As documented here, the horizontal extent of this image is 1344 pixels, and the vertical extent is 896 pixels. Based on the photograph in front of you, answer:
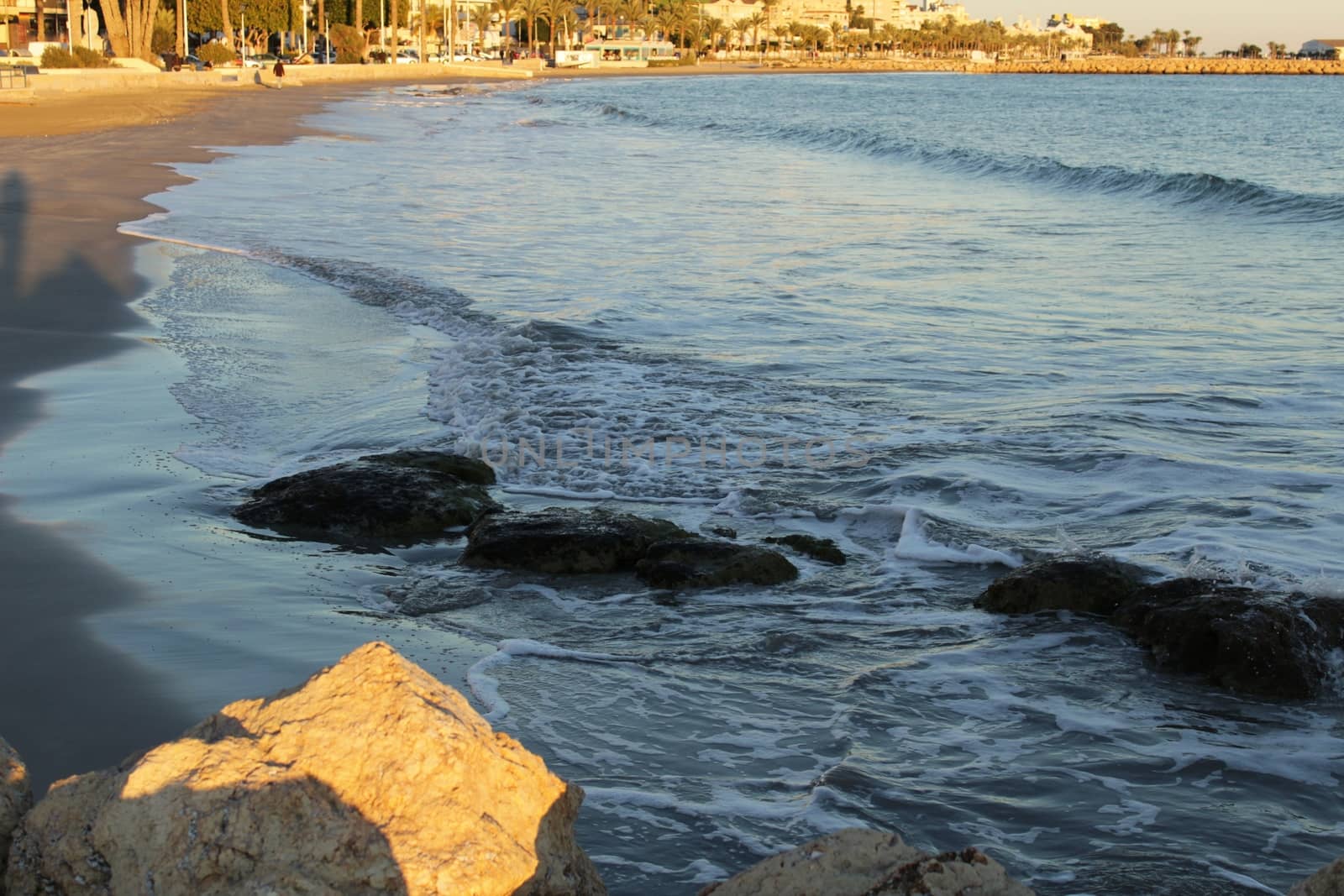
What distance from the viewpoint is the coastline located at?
3893 mm

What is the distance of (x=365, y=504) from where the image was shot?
242 inches

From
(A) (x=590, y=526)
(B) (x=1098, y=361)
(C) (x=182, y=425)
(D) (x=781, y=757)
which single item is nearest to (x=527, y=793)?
(D) (x=781, y=757)

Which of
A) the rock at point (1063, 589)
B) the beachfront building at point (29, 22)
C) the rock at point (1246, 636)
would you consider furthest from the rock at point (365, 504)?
the beachfront building at point (29, 22)

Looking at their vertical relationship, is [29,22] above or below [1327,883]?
above

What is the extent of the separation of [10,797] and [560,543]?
3.31 meters

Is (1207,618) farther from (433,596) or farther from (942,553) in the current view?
(433,596)

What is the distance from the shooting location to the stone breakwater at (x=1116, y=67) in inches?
6245

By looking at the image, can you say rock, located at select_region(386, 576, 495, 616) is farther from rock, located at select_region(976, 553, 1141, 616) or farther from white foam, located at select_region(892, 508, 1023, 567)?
rock, located at select_region(976, 553, 1141, 616)

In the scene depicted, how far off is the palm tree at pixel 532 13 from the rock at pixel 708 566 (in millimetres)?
134311

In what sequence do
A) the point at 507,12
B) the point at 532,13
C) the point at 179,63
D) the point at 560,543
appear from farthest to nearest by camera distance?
the point at 532,13
the point at 507,12
the point at 179,63
the point at 560,543

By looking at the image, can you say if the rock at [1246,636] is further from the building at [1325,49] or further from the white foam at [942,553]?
the building at [1325,49]

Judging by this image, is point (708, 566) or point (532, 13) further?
point (532, 13)

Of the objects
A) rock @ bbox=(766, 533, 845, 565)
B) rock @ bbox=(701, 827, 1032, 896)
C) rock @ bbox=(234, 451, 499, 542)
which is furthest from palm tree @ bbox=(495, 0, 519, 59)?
rock @ bbox=(701, 827, 1032, 896)

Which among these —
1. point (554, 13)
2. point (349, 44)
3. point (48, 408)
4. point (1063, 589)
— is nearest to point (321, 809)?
point (1063, 589)
